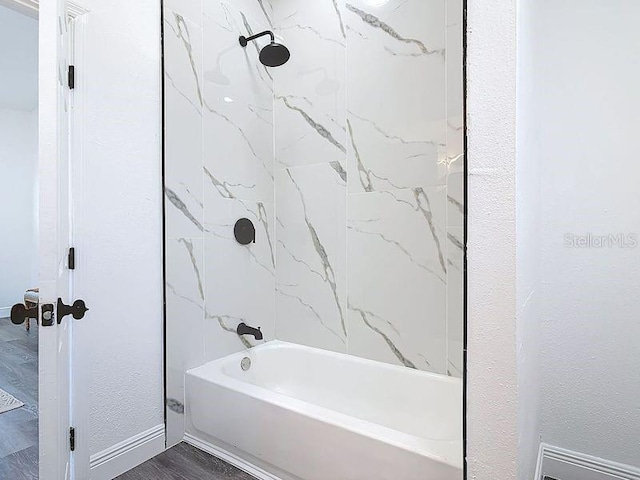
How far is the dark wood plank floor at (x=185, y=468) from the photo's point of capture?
1791mm

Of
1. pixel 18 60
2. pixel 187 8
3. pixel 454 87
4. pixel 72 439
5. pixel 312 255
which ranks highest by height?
pixel 18 60

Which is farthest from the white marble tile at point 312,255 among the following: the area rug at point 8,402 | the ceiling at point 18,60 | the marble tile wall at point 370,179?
the ceiling at point 18,60

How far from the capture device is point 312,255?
252 centimetres

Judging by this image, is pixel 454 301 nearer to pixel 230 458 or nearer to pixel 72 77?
pixel 230 458

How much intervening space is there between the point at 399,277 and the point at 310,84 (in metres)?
1.44

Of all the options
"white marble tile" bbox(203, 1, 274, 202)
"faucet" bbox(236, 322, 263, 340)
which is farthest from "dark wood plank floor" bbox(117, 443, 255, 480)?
"white marble tile" bbox(203, 1, 274, 202)

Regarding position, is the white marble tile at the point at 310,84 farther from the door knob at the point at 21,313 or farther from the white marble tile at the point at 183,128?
the door knob at the point at 21,313

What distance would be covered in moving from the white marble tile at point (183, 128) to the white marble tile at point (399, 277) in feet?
3.22

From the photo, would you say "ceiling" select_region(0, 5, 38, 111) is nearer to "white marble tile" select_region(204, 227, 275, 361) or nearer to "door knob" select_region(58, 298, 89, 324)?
"white marble tile" select_region(204, 227, 275, 361)

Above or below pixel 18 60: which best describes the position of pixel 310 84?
below

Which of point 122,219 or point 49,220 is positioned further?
point 122,219

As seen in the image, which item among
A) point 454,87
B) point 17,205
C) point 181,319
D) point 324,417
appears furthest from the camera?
point 17,205

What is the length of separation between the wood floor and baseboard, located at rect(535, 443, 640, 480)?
8.24 feet

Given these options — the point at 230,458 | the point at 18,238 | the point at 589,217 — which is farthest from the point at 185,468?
the point at 18,238
